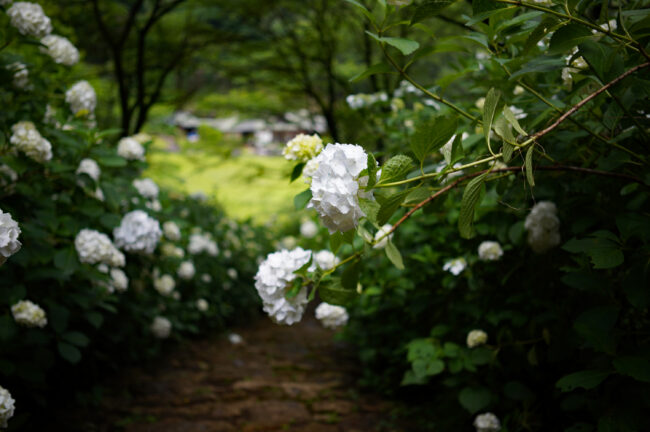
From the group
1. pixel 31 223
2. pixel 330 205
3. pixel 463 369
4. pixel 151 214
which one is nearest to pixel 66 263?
pixel 31 223

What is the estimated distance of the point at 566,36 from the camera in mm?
927

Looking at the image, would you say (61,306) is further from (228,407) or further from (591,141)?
(591,141)

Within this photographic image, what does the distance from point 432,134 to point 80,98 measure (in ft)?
6.12

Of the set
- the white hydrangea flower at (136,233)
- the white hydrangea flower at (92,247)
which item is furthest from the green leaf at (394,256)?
the white hydrangea flower at (136,233)

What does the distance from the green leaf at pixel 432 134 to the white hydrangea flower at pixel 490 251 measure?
3.14 feet

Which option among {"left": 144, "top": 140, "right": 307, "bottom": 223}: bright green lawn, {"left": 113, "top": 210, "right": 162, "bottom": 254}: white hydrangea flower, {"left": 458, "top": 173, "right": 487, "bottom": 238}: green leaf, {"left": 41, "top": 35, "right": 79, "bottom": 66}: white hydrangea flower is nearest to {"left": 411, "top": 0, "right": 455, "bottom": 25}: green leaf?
{"left": 458, "top": 173, "right": 487, "bottom": 238}: green leaf

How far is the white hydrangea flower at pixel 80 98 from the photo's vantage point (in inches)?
85.4

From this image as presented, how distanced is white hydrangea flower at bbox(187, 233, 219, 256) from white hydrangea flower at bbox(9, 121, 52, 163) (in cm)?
218

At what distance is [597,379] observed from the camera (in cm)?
113

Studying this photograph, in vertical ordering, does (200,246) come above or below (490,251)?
below

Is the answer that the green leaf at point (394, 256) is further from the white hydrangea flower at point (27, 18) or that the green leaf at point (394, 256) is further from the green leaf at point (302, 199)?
the white hydrangea flower at point (27, 18)

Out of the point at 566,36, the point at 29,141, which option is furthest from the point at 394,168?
the point at 29,141

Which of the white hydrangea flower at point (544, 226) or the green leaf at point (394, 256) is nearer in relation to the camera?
the green leaf at point (394, 256)

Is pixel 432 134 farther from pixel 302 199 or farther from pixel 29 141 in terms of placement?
pixel 29 141
